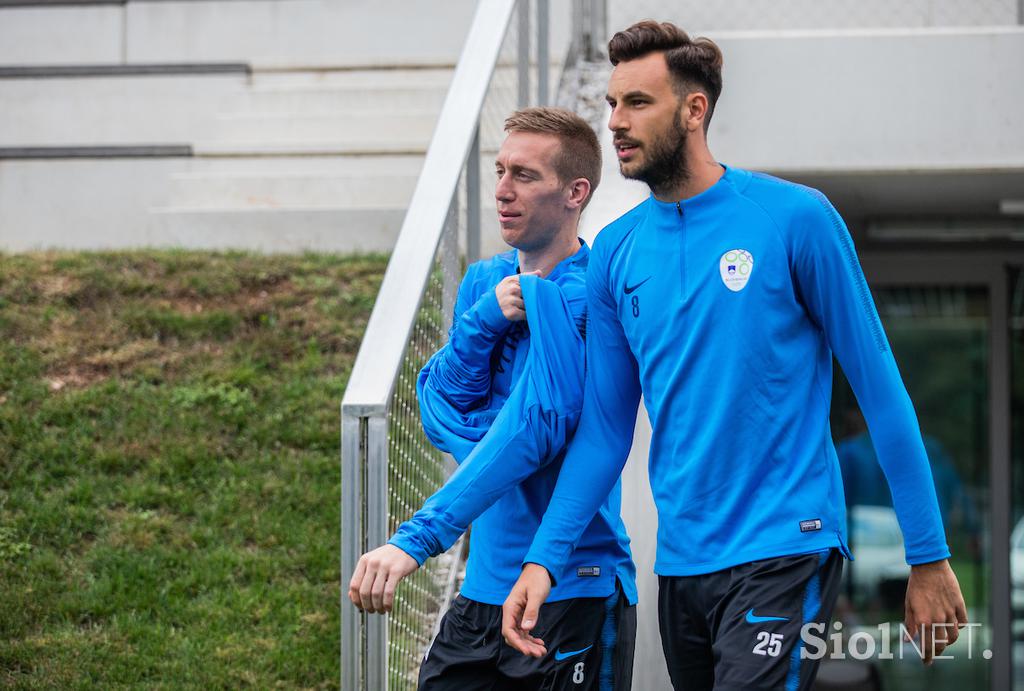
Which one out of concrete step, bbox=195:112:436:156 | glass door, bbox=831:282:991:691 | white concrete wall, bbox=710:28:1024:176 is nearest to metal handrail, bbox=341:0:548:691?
white concrete wall, bbox=710:28:1024:176

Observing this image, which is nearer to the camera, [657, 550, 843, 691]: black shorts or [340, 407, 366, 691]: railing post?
[657, 550, 843, 691]: black shorts

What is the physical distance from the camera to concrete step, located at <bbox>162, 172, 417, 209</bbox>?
8.01 m

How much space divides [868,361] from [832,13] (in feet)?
20.0

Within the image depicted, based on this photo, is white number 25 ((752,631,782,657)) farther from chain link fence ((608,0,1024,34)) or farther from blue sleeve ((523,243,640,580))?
chain link fence ((608,0,1024,34))

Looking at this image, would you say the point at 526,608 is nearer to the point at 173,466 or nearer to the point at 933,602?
the point at 933,602

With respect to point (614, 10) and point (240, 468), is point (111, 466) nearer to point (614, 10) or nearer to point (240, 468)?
point (240, 468)

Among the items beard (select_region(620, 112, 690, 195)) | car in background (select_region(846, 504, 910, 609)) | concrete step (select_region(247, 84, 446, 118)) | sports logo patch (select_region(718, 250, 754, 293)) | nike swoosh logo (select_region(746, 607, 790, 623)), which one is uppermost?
beard (select_region(620, 112, 690, 195))

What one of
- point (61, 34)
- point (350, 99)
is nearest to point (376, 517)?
point (350, 99)

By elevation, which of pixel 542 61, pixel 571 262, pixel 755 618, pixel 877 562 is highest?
pixel 542 61

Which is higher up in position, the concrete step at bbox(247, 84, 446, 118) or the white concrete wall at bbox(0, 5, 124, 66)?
the white concrete wall at bbox(0, 5, 124, 66)

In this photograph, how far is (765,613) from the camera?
8.19 feet

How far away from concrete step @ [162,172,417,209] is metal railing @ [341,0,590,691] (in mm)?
2790

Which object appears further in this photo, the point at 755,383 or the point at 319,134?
the point at 319,134

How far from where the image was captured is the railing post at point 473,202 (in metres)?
4.66
